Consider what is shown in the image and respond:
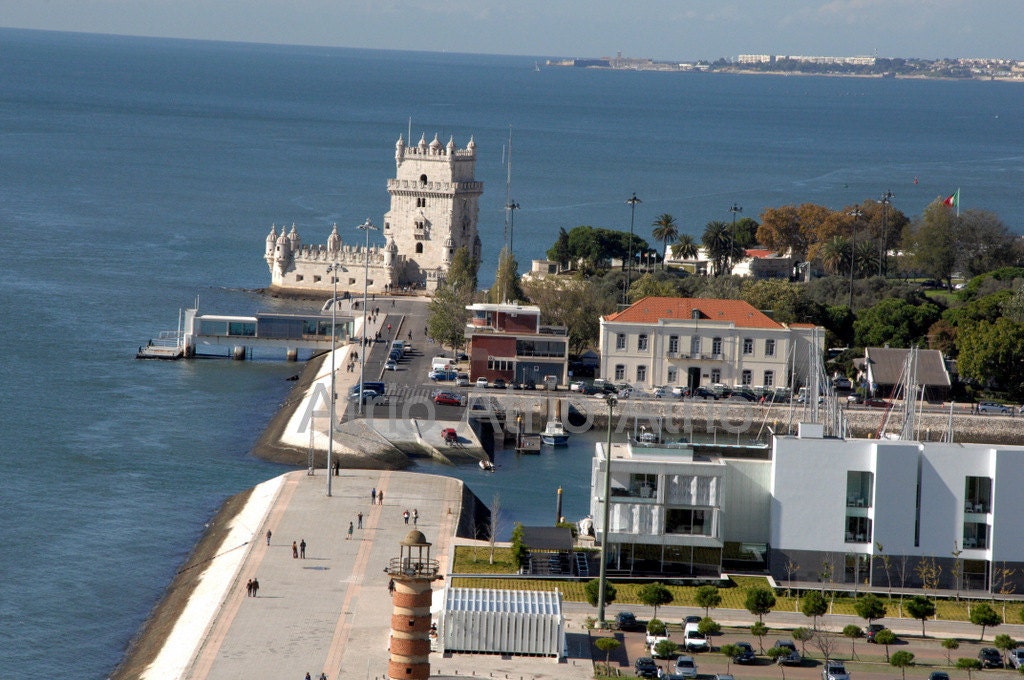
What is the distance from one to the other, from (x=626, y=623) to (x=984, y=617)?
7886 millimetres

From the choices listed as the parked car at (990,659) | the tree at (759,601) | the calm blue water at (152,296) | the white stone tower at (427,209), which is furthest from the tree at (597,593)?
the white stone tower at (427,209)

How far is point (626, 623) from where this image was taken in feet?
Answer: 127

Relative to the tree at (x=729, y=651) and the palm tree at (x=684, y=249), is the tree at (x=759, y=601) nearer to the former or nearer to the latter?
the tree at (x=729, y=651)

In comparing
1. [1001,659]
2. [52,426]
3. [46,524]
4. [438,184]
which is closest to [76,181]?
[438,184]

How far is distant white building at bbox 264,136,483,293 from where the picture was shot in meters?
94.8

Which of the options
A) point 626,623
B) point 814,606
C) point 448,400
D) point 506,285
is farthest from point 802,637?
point 506,285

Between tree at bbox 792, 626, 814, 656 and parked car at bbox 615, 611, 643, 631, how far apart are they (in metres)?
3.46

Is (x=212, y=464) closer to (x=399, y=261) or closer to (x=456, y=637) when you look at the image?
(x=456, y=637)

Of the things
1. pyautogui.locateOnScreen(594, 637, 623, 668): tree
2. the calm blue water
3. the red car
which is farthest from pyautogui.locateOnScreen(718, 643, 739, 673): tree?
the red car

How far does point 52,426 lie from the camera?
63281 millimetres

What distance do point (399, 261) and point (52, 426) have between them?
33.4 meters

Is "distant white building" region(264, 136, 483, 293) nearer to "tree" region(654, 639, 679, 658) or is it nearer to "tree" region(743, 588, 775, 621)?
"tree" region(743, 588, 775, 621)

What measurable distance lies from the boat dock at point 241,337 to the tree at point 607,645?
43372 mm

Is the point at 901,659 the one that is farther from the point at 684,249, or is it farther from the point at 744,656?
the point at 684,249
